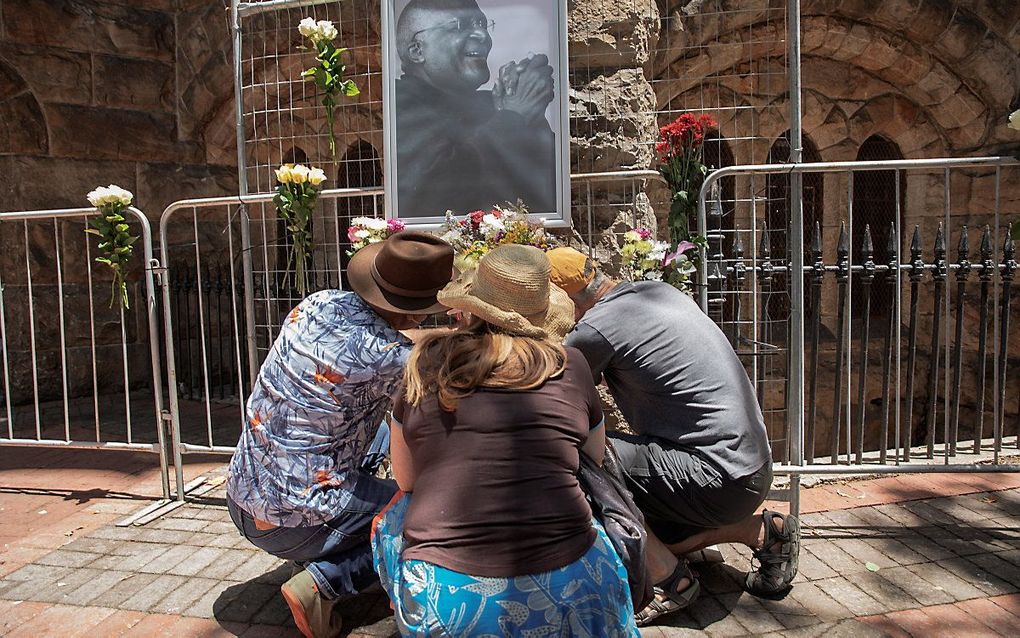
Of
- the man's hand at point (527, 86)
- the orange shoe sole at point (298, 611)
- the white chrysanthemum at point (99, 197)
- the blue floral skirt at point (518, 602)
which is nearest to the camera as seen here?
the blue floral skirt at point (518, 602)

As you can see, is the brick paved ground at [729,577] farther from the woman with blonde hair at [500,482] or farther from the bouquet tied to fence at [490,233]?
the bouquet tied to fence at [490,233]

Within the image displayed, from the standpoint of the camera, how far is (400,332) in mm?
2678

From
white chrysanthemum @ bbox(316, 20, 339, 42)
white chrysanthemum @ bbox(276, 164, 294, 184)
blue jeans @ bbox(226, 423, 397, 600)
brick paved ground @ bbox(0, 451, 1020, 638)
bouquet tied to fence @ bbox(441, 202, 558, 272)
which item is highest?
white chrysanthemum @ bbox(316, 20, 339, 42)

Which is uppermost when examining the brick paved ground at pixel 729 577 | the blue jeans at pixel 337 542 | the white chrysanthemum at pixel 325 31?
the white chrysanthemum at pixel 325 31

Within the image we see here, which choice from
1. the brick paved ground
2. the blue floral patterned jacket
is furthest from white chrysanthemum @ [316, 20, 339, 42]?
the brick paved ground

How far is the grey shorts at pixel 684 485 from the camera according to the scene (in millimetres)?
2623

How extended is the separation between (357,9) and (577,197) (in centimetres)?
292

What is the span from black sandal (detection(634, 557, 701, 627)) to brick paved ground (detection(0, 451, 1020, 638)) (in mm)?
56

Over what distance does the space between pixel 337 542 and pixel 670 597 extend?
121cm

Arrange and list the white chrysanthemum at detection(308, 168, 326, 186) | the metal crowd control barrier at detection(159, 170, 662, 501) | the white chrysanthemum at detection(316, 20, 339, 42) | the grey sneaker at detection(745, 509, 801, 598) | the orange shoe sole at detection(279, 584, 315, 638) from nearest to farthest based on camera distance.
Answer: the orange shoe sole at detection(279, 584, 315, 638)
the grey sneaker at detection(745, 509, 801, 598)
the white chrysanthemum at detection(308, 168, 326, 186)
the white chrysanthemum at detection(316, 20, 339, 42)
the metal crowd control barrier at detection(159, 170, 662, 501)

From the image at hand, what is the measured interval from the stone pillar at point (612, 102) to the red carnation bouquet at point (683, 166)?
9.5 inches

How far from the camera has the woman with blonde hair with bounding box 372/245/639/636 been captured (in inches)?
69.4

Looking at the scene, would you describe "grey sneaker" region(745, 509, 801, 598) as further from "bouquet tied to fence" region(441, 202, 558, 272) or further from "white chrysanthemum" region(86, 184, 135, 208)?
"white chrysanthemum" region(86, 184, 135, 208)

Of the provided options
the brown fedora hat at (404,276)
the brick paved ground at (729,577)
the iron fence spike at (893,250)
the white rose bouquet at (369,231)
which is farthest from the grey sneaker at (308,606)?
the iron fence spike at (893,250)
